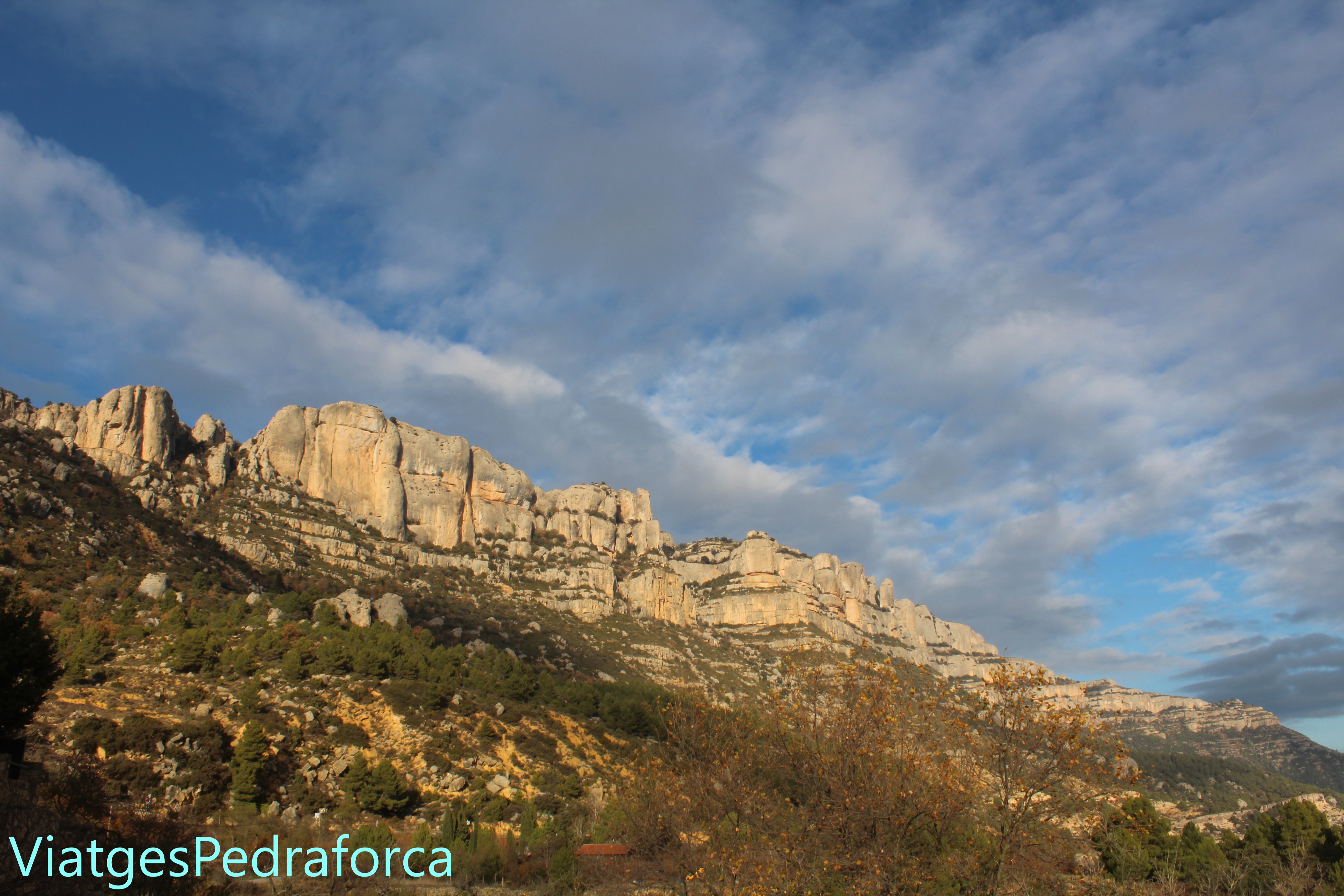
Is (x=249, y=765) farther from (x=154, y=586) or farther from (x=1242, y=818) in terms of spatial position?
(x=1242, y=818)

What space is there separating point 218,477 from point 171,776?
79.2 m

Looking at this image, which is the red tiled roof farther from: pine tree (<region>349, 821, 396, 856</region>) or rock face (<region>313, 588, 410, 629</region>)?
rock face (<region>313, 588, 410, 629</region>)

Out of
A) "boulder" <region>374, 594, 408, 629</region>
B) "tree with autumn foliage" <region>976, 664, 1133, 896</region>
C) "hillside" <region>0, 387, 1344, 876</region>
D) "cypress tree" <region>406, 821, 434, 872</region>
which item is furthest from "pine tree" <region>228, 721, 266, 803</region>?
"boulder" <region>374, 594, 408, 629</region>

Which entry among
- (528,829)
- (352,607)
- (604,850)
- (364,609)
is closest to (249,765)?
(528,829)

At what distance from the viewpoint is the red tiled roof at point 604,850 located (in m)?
27.3

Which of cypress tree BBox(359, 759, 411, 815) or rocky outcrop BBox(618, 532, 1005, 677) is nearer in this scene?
cypress tree BBox(359, 759, 411, 815)

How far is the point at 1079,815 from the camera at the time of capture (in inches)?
845

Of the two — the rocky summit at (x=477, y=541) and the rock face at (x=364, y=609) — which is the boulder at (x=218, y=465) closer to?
the rocky summit at (x=477, y=541)

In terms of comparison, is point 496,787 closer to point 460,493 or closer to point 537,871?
point 537,871

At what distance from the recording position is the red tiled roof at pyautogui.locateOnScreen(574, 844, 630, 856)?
27297mm

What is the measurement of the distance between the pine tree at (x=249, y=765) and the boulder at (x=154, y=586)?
26936 mm

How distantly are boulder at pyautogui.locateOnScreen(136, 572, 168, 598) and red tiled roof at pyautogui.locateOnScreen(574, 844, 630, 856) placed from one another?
4040cm

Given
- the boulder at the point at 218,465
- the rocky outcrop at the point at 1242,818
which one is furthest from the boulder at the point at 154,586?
the rocky outcrop at the point at 1242,818

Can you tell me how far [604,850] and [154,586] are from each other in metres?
42.8
